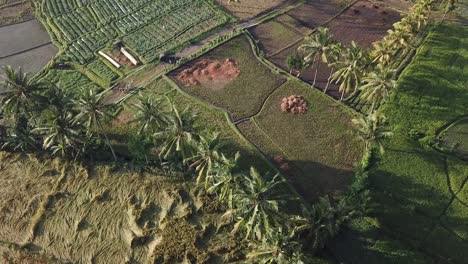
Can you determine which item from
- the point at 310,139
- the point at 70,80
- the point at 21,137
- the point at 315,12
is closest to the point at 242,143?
the point at 310,139

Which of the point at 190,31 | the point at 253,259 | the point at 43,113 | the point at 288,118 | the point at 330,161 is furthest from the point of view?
the point at 190,31

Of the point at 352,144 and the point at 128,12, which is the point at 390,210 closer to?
the point at 352,144

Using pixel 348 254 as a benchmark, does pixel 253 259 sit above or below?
above

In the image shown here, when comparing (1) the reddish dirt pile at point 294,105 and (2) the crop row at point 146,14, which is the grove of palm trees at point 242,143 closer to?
(1) the reddish dirt pile at point 294,105

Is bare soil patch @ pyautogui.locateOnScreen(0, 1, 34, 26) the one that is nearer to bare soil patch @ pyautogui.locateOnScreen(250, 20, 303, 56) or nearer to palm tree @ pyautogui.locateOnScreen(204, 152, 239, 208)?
bare soil patch @ pyautogui.locateOnScreen(250, 20, 303, 56)

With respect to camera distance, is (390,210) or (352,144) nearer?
(390,210)

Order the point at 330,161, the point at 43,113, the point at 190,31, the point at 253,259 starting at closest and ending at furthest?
the point at 253,259
the point at 43,113
the point at 330,161
the point at 190,31

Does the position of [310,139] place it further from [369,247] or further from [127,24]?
[127,24]

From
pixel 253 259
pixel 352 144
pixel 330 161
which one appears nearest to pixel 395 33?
pixel 352 144

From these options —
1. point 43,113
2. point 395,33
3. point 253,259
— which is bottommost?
point 253,259
